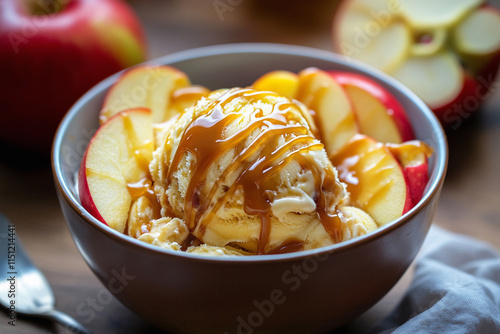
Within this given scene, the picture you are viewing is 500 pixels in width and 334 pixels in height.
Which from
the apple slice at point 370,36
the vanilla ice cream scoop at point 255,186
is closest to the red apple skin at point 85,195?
the vanilla ice cream scoop at point 255,186

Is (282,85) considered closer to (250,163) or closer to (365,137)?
(365,137)

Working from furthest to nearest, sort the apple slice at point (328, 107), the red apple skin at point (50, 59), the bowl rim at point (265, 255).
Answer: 1. the red apple skin at point (50, 59)
2. the apple slice at point (328, 107)
3. the bowl rim at point (265, 255)

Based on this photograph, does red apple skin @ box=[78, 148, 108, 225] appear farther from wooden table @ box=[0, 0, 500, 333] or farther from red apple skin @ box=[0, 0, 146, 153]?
red apple skin @ box=[0, 0, 146, 153]

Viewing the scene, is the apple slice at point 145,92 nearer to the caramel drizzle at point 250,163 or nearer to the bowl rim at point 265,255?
the bowl rim at point 265,255

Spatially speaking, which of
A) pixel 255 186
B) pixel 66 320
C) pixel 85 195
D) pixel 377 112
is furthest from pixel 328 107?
pixel 66 320

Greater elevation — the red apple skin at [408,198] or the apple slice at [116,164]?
the apple slice at [116,164]

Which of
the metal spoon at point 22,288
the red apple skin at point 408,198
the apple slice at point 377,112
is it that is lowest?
the metal spoon at point 22,288

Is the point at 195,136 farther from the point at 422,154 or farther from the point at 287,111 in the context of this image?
the point at 422,154
